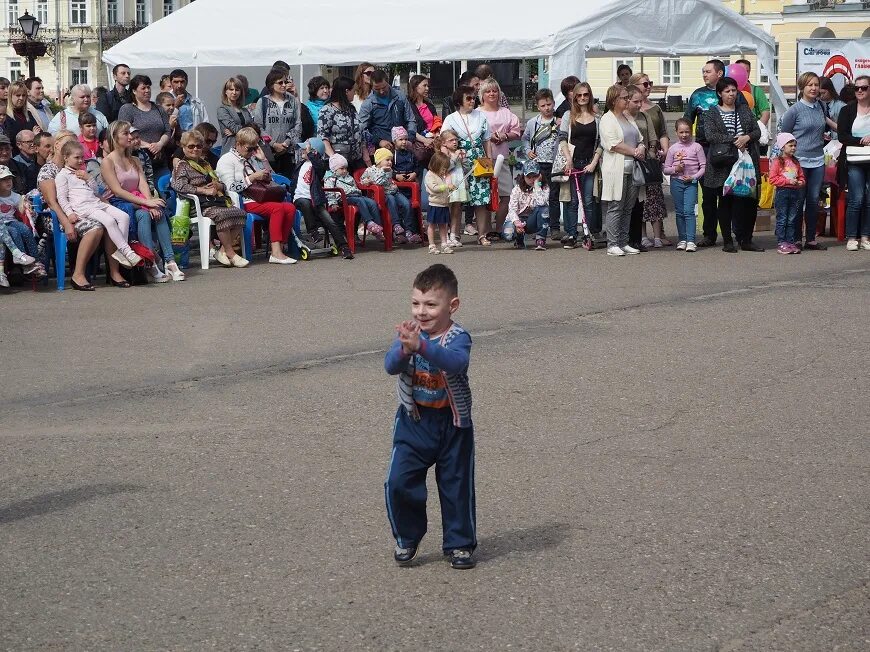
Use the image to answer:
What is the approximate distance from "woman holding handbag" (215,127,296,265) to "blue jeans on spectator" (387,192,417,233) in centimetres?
141

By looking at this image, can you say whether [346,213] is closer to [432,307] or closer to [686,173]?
[686,173]

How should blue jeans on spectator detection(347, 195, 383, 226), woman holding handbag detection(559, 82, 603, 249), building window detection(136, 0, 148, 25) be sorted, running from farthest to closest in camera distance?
building window detection(136, 0, 148, 25), blue jeans on spectator detection(347, 195, 383, 226), woman holding handbag detection(559, 82, 603, 249)

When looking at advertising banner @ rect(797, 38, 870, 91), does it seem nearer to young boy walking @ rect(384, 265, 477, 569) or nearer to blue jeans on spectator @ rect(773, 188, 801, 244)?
blue jeans on spectator @ rect(773, 188, 801, 244)

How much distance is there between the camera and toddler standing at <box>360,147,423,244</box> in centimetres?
1588

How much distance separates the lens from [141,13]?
9906 centimetres

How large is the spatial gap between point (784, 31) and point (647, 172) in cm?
5649

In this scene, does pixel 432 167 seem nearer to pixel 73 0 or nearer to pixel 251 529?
pixel 251 529

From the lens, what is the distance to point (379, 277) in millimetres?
13586

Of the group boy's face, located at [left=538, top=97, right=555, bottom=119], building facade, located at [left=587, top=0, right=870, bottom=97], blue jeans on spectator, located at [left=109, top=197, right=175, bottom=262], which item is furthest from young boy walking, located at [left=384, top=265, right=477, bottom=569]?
building facade, located at [left=587, top=0, right=870, bottom=97]

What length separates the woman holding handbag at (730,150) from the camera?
15102 millimetres

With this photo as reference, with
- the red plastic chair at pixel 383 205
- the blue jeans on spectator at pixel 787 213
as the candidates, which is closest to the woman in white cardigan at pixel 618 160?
the blue jeans on spectator at pixel 787 213

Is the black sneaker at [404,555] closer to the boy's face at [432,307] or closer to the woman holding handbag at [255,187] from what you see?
the boy's face at [432,307]

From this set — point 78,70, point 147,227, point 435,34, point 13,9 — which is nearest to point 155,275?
point 147,227

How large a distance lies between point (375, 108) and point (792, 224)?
4.99 meters
